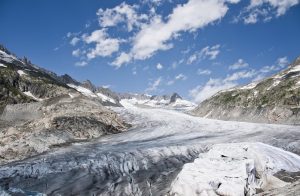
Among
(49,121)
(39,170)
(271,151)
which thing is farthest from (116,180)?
(49,121)

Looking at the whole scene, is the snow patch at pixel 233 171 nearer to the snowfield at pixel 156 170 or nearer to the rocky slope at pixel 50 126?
the snowfield at pixel 156 170

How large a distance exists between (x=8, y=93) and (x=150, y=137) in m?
94.2

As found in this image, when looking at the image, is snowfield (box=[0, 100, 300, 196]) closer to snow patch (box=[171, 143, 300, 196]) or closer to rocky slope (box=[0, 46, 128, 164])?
snow patch (box=[171, 143, 300, 196])

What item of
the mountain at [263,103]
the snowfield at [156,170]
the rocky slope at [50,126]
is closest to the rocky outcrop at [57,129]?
the rocky slope at [50,126]

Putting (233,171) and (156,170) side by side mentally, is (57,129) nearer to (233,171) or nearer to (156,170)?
(156,170)

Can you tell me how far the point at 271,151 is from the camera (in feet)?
114

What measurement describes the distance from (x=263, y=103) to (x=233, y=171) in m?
92.7

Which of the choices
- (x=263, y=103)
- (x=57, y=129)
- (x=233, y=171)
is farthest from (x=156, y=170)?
(x=263, y=103)

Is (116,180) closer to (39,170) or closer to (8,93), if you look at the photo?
(39,170)

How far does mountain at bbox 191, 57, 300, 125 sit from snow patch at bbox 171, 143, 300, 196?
65234mm

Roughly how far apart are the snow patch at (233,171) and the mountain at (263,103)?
214 ft

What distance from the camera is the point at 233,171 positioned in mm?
26891

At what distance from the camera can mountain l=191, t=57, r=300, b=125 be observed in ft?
343

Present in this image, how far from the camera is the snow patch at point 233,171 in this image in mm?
25203
